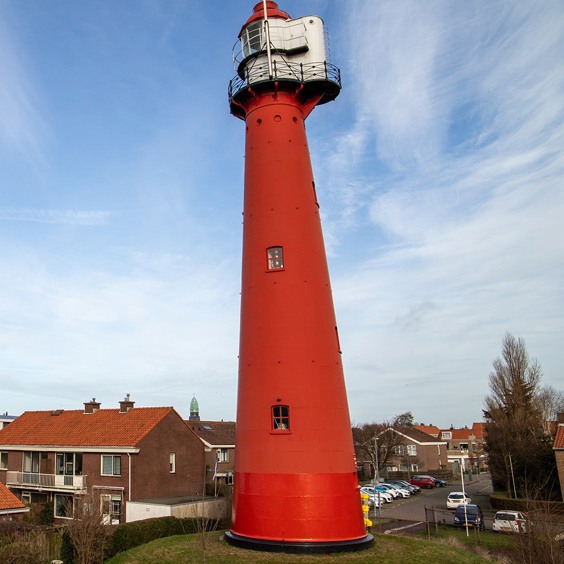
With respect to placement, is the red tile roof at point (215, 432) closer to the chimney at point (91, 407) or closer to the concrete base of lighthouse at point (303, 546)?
the chimney at point (91, 407)

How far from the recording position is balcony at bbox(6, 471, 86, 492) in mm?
37344

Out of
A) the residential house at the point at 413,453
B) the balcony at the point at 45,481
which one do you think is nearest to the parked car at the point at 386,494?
the residential house at the point at 413,453

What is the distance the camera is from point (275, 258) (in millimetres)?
21391

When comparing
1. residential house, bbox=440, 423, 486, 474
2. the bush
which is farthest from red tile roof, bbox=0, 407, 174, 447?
residential house, bbox=440, 423, 486, 474

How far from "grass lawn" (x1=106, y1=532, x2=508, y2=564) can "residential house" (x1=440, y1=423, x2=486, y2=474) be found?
81686 millimetres

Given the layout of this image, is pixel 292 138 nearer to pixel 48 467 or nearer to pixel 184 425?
pixel 184 425

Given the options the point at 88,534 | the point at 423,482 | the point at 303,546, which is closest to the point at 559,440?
the point at 423,482

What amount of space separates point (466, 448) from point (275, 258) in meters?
101

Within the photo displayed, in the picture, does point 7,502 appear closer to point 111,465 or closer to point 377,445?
point 111,465

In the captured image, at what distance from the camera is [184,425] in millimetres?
41188

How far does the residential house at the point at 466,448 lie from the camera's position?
10022 cm

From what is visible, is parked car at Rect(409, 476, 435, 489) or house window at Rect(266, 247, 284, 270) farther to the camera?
parked car at Rect(409, 476, 435, 489)

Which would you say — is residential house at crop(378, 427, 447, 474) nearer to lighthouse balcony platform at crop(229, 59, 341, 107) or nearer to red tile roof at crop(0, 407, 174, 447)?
red tile roof at crop(0, 407, 174, 447)

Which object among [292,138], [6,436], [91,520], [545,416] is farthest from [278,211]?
[545,416]
